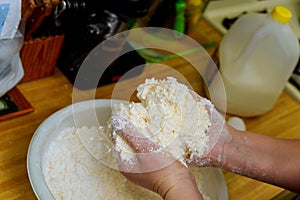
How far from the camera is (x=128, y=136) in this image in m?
0.65

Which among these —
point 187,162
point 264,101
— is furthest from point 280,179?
point 264,101

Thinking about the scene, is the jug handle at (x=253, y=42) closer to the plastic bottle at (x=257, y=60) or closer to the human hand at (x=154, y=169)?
the plastic bottle at (x=257, y=60)

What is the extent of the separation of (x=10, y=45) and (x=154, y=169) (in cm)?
35

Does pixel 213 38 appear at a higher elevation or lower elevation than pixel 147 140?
lower

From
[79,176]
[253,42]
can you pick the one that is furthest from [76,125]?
[253,42]

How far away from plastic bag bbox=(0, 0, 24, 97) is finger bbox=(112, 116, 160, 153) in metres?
0.27

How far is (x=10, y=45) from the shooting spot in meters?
0.79

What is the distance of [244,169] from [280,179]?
65 mm

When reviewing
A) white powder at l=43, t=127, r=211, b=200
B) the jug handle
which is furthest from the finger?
the jug handle

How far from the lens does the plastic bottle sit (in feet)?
3.16

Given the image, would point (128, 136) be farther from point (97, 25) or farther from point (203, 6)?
point (203, 6)

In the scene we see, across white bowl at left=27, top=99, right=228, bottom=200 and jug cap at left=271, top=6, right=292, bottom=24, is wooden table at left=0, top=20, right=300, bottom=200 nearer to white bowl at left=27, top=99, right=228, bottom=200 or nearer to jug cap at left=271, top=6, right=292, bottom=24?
white bowl at left=27, top=99, right=228, bottom=200

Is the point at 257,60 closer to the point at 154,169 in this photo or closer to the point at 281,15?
the point at 281,15

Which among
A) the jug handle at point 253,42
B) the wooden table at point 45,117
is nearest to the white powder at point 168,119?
the wooden table at point 45,117
